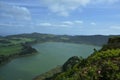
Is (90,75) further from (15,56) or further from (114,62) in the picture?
(15,56)

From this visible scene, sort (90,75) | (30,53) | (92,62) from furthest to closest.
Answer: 1. (30,53)
2. (92,62)
3. (90,75)

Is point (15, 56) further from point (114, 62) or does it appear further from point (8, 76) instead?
point (114, 62)

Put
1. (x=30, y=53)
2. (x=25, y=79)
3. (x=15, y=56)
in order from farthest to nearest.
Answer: (x=30, y=53)
(x=15, y=56)
(x=25, y=79)

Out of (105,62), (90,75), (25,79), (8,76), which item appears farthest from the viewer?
(8,76)

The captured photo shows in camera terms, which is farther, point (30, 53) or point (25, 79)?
point (30, 53)

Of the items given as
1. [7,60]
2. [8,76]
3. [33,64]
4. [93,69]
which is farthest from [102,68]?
[7,60]

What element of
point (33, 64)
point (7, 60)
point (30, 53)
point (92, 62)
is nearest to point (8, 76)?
point (33, 64)

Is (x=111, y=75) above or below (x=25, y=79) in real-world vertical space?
above

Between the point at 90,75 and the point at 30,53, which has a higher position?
the point at 90,75

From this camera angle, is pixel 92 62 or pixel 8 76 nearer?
pixel 92 62
